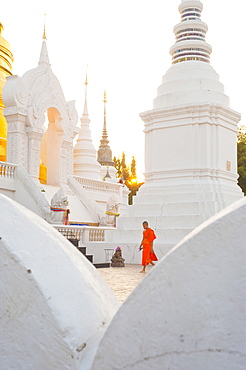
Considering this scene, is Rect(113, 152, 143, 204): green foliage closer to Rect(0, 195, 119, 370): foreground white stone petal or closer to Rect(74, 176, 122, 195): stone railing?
Rect(74, 176, 122, 195): stone railing

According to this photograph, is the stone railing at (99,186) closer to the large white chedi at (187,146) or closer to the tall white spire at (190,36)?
the large white chedi at (187,146)

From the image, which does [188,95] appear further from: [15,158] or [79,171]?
[79,171]

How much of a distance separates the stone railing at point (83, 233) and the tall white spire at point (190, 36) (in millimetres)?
6987

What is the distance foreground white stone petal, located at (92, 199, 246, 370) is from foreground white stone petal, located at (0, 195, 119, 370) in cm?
15

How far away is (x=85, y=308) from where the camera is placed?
189cm

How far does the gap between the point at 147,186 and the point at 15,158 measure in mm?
5500

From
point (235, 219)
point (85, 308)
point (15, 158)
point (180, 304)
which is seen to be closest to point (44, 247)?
point (85, 308)

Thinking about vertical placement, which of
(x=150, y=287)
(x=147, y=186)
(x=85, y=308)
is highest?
(x=147, y=186)

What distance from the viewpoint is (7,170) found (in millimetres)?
15938

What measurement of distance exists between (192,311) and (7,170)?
15.1m

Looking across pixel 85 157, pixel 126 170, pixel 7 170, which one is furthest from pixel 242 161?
pixel 126 170

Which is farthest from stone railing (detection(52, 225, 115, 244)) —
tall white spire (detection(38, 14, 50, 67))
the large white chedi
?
tall white spire (detection(38, 14, 50, 67))

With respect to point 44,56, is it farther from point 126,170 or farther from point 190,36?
point 126,170

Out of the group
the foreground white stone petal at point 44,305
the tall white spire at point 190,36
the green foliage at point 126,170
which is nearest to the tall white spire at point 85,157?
the tall white spire at point 190,36
